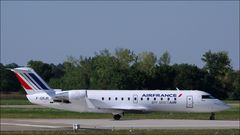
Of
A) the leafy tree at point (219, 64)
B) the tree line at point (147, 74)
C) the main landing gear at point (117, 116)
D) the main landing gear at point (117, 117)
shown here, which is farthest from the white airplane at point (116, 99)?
the leafy tree at point (219, 64)

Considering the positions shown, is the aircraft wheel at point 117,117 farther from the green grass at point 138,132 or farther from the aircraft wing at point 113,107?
the green grass at point 138,132

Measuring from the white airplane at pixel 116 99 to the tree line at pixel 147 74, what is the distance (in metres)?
45.3

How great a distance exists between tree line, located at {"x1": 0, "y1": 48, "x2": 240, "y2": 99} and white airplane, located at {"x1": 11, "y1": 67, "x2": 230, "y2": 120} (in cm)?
4528

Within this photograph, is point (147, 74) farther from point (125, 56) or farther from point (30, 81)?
point (30, 81)

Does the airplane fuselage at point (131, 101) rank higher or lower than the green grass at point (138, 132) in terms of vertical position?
higher

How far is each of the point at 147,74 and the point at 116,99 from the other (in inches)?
2220

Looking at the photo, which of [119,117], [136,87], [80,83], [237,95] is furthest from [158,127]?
[237,95]

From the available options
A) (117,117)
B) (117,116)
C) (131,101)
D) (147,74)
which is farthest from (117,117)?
(147,74)

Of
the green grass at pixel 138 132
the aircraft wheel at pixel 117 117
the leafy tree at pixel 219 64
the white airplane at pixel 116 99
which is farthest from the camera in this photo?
the leafy tree at pixel 219 64

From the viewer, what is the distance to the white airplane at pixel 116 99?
49.5 meters

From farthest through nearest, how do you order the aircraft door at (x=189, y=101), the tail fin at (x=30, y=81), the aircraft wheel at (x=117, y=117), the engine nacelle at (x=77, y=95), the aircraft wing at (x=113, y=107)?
1. the tail fin at (x=30, y=81)
2. the aircraft wing at (x=113, y=107)
3. the engine nacelle at (x=77, y=95)
4. the aircraft door at (x=189, y=101)
5. the aircraft wheel at (x=117, y=117)

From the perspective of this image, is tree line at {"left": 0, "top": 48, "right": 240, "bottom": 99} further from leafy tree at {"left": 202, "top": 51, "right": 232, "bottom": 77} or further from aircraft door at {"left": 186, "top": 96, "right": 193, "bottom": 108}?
aircraft door at {"left": 186, "top": 96, "right": 193, "bottom": 108}

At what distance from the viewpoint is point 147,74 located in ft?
350

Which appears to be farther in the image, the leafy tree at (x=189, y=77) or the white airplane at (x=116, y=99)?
the leafy tree at (x=189, y=77)
